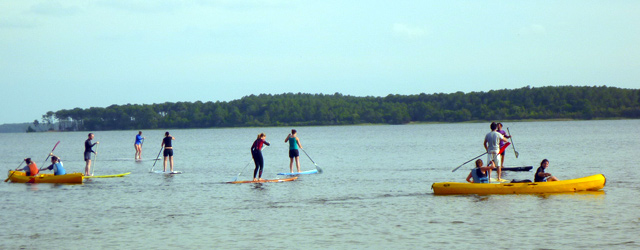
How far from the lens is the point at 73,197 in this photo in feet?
66.2

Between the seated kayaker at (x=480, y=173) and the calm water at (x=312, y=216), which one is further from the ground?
the seated kayaker at (x=480, y=173)

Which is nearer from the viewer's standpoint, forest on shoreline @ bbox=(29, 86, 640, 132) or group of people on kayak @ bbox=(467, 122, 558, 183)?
group of people on kayak @ bbox=(467, 122, 558, 183)

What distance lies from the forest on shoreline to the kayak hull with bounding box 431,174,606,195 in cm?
14972

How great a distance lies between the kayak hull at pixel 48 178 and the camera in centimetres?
2381

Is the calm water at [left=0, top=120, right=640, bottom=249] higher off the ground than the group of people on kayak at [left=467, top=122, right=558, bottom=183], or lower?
lower

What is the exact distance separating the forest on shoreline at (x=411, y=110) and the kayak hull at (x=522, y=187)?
14972cm

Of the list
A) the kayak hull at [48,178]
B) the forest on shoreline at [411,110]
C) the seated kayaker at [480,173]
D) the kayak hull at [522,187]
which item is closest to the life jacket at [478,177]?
the seated kayaker at [480,173]

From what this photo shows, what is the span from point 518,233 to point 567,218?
201 cm

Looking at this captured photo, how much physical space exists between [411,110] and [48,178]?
532 ft

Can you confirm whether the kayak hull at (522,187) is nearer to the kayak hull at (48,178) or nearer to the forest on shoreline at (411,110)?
the kayak hull at (48,178)

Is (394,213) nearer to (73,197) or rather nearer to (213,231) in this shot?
(213,231)

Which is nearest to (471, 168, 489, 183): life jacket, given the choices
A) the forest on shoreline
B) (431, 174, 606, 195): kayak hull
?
(431, 174, 606, 195): kayak hull

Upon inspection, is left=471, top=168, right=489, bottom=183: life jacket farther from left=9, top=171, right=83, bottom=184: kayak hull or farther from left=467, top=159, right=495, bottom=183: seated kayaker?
left=9, top=171, right=83, bottom=184: kayak hull

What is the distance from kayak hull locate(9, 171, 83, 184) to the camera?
23812 mm
